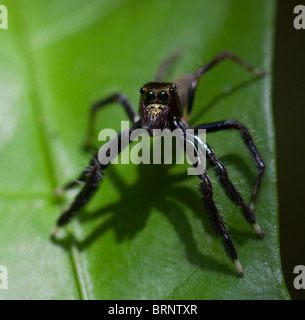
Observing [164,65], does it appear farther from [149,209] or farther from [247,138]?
[149,209]

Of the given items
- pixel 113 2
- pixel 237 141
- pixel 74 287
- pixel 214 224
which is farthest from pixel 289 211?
pixel 113 2

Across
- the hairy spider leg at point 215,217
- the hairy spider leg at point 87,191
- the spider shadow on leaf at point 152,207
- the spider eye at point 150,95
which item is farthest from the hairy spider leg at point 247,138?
the hairy spider leg at point 87,191

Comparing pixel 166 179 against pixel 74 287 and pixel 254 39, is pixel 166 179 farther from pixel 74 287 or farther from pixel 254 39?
pixel 254 39

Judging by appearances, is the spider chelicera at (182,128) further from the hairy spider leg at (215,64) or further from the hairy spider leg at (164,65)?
the hairy spider leg at (164,65)

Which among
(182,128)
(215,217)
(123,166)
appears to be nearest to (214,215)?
(215,217)

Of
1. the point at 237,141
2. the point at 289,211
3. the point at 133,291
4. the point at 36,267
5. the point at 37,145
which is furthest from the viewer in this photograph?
the point at 289,211

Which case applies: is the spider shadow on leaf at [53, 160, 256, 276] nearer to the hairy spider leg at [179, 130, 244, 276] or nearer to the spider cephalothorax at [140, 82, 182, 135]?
the hairy spider leg at [179, 130, 244, 276]
